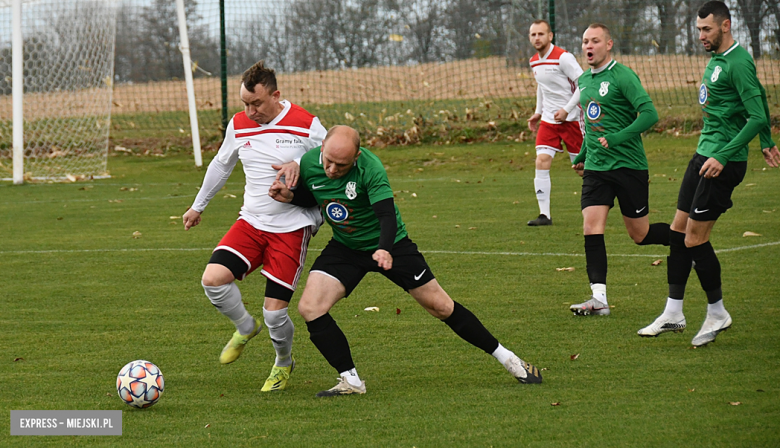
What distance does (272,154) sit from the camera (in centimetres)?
522

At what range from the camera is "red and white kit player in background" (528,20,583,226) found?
10.2 metres

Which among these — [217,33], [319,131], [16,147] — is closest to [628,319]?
[319,131]

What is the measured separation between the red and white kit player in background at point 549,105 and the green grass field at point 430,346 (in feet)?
1.69

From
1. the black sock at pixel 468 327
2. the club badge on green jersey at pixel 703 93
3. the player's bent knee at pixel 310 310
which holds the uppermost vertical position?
the club badge on green jersey at pixel 703 93

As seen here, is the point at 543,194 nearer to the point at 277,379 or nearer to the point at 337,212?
the point at 337,212

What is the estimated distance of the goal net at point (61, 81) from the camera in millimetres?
16031

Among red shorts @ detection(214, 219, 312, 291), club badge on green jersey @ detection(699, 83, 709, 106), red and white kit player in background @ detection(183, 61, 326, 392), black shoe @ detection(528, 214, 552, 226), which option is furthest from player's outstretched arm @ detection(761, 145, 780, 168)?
black shoe @ detection(528, 214, 552, 226)

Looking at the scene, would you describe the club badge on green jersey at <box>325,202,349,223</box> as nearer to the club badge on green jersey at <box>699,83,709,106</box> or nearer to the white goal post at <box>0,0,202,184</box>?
the club badge on green jersey at <box>699,83,709,106</box>

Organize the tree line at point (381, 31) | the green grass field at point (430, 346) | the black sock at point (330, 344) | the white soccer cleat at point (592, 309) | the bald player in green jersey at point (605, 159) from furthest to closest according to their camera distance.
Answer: the tree line at point (381, 31) < the bald player in green jersey at point (605, 159) < the white soccer cleat at point (592, 309) < the black sock at point (330, 344) < the green grass field at point (430, 346)

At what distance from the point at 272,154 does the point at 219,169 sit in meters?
0.41

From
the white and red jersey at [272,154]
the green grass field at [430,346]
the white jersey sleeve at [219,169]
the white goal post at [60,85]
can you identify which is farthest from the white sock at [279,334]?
the white goal post at [60,85]

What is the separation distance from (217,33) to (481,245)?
1270 cm

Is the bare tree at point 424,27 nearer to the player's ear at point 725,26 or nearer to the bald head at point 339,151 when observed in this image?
the player's ear at point 725,26

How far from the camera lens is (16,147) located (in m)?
15.5
